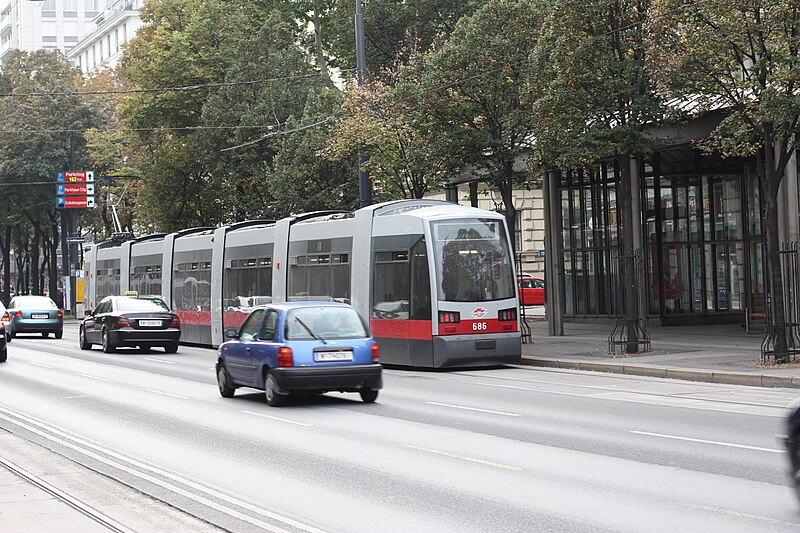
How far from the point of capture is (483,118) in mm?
30062

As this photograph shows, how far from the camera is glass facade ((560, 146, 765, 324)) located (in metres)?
36.5

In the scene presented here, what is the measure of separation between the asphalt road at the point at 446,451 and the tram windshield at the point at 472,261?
272 centimetres

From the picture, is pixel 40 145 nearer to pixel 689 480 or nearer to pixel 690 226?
pixel 690 226

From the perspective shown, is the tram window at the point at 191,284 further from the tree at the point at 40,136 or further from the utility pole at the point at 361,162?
the tree at the point at 40,136

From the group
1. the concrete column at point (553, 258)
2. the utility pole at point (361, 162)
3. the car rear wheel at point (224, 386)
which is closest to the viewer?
the car rear wheel at point (224, 386)

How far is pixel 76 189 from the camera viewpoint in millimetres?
63312

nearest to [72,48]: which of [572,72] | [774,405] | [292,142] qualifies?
[292,142]

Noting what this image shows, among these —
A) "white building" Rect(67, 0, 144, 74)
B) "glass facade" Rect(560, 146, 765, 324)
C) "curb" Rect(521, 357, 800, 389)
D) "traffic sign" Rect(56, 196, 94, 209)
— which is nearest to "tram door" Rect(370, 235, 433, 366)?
"curb" Rect(521, 357, 800, 389)

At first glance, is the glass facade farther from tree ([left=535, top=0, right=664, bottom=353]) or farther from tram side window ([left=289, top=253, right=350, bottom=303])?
tram side window ([left=289, top=253, right=350, bottom=303])

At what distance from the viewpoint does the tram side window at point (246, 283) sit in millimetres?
30625

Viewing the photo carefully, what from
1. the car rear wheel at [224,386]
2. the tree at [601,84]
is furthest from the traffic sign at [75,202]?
the car rear wheel at [224,386]

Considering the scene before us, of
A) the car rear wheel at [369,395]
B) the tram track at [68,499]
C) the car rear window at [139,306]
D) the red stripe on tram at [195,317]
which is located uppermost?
the car rear window at [139,306]

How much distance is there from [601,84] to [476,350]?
20.2ft

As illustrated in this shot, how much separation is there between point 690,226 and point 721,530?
30538 millimetres
